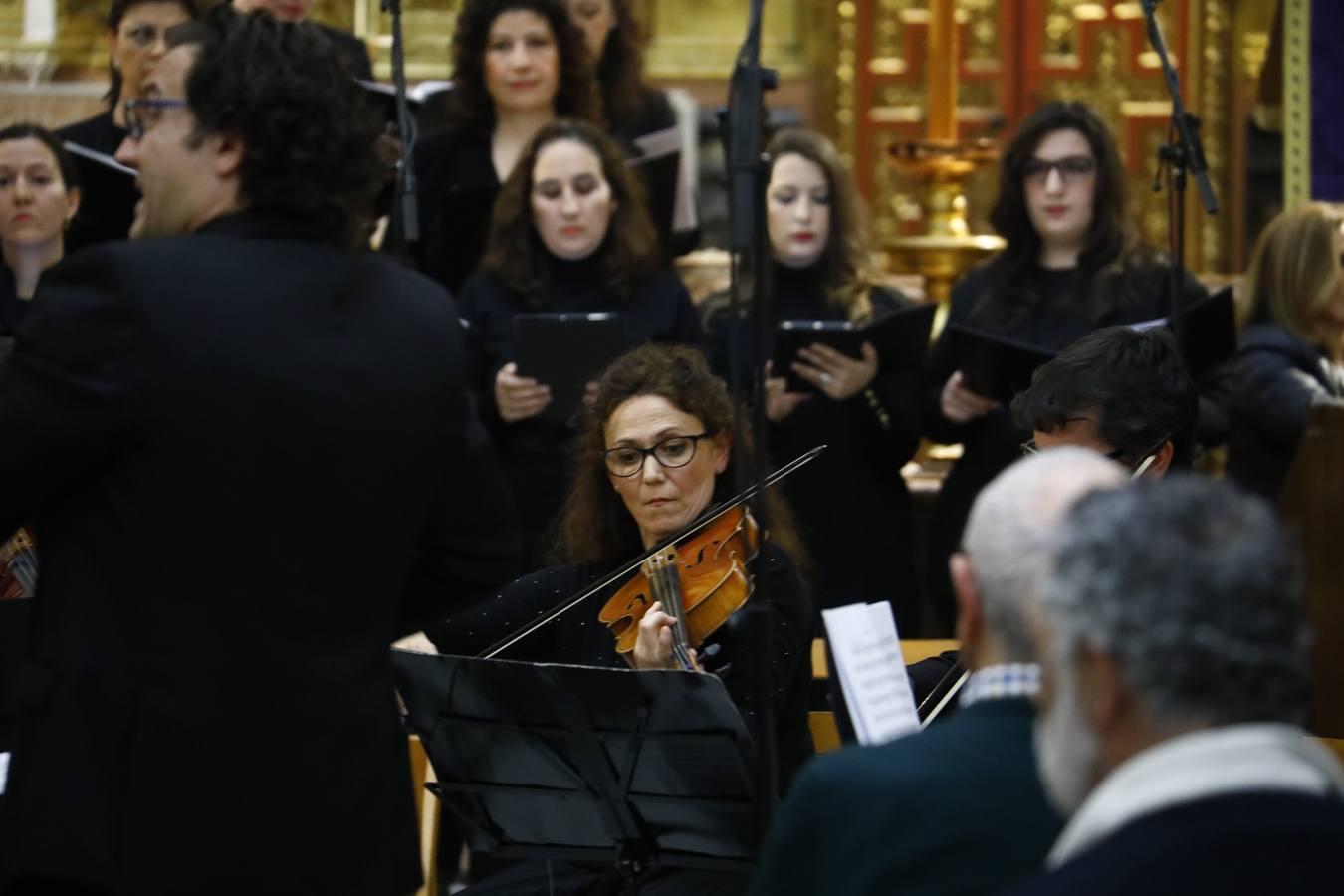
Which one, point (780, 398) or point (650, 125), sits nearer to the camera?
point (780, 398)

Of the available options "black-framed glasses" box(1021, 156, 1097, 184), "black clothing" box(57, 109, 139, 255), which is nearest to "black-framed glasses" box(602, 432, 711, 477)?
"black clothing" box(57, 109, 139, 255)

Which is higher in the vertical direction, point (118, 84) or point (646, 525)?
point (118, 84)

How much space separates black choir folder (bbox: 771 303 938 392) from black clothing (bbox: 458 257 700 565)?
221 mm

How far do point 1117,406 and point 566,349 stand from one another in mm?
1707

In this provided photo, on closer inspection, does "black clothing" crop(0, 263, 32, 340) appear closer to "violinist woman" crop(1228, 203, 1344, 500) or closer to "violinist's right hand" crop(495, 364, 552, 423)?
"violinist's right hand" crop(495, 364, 552, 423)

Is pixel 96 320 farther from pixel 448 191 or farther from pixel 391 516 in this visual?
pixel 448 191

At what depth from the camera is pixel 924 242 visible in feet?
20.3

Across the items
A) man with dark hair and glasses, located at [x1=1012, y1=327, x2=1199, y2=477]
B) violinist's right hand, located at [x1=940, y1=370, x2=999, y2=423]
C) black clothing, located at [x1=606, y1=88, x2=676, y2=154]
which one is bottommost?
violinist's right hand, located at [x1=940, y1=370, x2=999, y2=423]

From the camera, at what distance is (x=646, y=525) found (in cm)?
371

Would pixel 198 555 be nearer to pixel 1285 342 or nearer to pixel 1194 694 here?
pixel 1194 694

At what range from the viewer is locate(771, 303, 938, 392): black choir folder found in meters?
4.82

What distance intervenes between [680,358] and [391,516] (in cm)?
159

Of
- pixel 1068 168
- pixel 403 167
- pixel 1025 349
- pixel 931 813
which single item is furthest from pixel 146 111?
pixel 1068 168

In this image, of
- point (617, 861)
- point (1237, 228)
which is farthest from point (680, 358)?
point (1237, 228)
